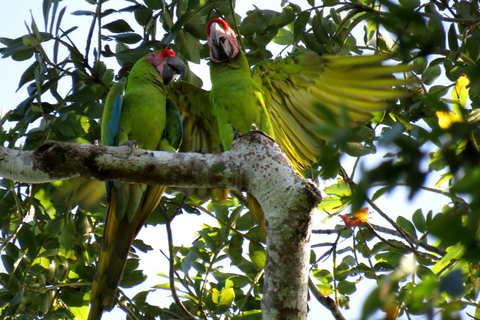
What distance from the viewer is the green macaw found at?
2.02 m

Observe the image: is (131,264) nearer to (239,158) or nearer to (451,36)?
(239,158)

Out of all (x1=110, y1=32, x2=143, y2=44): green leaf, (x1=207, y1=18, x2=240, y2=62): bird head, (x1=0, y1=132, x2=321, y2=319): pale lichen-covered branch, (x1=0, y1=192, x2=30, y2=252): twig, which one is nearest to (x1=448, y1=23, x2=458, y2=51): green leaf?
(x1=0, y1=132, x2=321, y2=319): pale lichen-covered branch

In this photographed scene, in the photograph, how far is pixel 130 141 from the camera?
205 cm

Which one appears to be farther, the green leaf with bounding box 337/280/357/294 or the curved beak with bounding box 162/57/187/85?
the curved beak with bounding box 162/57/187/85

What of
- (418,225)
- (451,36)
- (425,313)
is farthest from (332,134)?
(418,225)

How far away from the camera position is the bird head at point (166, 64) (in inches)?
104

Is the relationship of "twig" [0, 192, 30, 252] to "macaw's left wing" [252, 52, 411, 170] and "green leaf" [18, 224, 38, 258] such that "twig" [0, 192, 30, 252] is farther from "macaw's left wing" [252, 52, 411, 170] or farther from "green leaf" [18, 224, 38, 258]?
"macaw's left wing" [252, 52, 411, 170]

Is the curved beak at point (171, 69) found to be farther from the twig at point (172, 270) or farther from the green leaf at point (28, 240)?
the green leaf at point (28, 240)

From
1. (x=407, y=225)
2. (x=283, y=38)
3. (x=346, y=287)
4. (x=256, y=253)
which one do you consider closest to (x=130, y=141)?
(x=256, y=253)

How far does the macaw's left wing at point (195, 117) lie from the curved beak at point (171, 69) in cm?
3

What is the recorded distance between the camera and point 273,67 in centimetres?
235

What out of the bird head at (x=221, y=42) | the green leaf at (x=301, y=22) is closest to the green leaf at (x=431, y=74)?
the green leaf at (x=301, y=22)

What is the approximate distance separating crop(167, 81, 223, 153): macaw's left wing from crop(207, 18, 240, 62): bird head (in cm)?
23

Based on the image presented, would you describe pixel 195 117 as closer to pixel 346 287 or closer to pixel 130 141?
pixel 130 141
